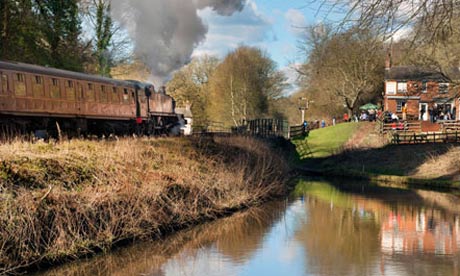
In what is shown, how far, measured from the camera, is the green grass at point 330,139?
53250 mm

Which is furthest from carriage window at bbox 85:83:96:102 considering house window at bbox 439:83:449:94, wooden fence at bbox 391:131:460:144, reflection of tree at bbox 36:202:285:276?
wooden fence at bbox 391:131:460:144

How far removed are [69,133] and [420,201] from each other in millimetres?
16118

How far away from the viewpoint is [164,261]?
14.8 metres

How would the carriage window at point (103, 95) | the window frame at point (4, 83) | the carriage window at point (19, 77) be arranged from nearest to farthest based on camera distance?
the window frame at point (4, 83) → the carriage window at point (19, 77) → the carriage window at point (103, 95)

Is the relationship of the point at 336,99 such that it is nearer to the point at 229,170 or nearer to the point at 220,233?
the point at 229,170

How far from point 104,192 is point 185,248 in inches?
108

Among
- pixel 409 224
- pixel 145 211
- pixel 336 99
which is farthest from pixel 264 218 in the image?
pixel 336 99

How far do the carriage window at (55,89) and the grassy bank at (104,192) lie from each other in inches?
184

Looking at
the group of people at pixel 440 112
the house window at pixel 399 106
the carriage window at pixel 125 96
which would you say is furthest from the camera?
the house window at pixel 399 106

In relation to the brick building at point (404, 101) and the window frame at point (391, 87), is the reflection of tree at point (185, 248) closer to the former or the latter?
the brick building at point (404, 101)

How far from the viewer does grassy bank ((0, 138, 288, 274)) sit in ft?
41.3

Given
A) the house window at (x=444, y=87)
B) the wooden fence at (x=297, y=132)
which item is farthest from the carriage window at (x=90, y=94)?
the wooden fence at (x=297, y=132)

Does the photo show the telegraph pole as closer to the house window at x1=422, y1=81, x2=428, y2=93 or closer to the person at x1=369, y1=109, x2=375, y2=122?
the person at x1=369, y1=109, x2=375, y2=122

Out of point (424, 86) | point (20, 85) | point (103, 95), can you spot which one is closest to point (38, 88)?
point (20, 85)
